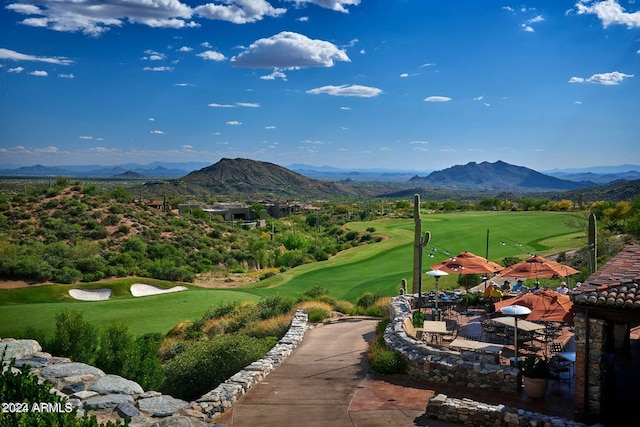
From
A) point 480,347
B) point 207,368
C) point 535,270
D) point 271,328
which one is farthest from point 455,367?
point 271,328

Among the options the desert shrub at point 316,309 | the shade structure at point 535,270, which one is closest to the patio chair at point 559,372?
the shade structure at point 535,270

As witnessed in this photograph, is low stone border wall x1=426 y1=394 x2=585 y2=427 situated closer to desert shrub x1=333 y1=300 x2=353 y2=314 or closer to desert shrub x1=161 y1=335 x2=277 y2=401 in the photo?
desert shrub x1=161 y1=335 x2=277 y2=401

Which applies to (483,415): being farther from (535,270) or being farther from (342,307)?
(342,307)

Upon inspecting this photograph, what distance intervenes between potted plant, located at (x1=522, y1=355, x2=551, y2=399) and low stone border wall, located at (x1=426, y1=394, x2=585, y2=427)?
3.78 feet

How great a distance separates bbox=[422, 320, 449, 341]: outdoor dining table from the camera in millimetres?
14539

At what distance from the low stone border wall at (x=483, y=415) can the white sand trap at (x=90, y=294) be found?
3020 centimetres

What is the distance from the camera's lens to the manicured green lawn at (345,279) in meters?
25.6

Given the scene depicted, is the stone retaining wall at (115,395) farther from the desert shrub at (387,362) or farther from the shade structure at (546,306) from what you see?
the shade structure at (546,306)

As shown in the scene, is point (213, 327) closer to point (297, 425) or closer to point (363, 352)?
point (363, 352)

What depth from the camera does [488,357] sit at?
12125 millimetres

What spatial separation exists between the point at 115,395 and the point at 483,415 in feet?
22.6

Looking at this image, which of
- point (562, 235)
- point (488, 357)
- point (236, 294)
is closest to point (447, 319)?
point (488, 357)

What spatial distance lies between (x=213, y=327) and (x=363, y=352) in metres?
→ 8.81

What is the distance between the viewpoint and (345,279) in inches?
1526
